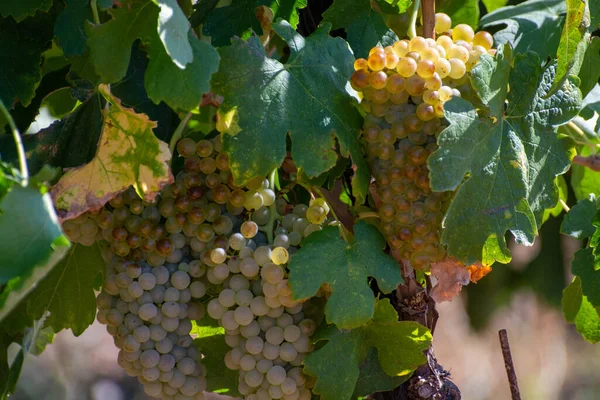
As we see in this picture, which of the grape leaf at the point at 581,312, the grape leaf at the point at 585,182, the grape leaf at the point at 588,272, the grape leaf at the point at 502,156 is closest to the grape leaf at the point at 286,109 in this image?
the grape leaf at the point at 502,156

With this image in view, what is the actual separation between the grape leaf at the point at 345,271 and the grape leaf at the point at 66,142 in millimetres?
303

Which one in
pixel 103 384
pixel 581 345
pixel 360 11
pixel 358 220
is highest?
pixel 360 11

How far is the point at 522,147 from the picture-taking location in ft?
2.91

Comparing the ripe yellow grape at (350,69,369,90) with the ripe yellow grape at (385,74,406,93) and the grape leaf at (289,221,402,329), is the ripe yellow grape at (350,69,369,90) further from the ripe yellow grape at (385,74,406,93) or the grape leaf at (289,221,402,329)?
the grape leaf at (289,221,402,329)

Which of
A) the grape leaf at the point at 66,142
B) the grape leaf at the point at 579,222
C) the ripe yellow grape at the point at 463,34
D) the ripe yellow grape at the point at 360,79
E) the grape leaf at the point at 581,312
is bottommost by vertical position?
the grape leaf at the point at 581,312

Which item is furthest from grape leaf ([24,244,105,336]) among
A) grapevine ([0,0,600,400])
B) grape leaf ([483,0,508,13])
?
grape leaf ([483,0,508,13])

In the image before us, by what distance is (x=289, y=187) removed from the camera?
95 centimetres

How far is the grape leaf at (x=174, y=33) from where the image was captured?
0.72 m

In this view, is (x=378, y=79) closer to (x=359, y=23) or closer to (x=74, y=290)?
(x=359, y=23)

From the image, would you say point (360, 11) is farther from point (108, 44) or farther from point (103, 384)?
point (103, 384)

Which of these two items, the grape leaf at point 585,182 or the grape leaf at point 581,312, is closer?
the grape leaf at point 581,312

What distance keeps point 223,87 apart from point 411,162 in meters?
0.22

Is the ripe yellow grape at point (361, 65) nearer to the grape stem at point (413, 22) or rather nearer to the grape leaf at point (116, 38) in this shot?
the grape stem at point (413, 22)

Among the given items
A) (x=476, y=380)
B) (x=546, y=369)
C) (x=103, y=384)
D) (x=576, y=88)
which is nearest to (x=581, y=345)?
(x=546, y=369)
